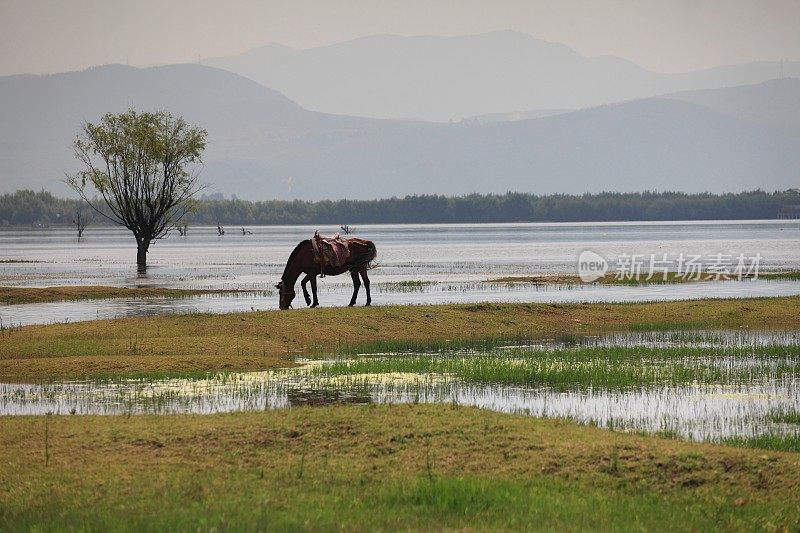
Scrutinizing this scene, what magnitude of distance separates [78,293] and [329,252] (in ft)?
53.3

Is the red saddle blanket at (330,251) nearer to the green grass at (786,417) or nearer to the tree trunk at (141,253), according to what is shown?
the green grass at (786,417)

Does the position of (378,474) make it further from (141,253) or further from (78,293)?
(141,253)

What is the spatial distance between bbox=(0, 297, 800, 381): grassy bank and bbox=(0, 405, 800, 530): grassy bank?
7.85m

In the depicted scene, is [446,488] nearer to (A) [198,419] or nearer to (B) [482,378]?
(A) [198,419]

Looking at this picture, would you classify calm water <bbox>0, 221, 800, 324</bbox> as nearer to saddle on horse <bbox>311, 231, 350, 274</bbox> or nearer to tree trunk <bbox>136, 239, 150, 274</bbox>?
tree trunk <bbox>136, 239, 150, 274</bbox>

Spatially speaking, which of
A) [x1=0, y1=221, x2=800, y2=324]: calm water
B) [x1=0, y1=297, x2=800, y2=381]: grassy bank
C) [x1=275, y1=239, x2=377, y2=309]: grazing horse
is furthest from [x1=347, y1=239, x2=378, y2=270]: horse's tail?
[x1=0, y1=221, x2=800, y2=324]: calm water

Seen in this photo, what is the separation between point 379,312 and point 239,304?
35.6 feet

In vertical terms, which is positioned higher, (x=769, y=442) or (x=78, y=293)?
(x=769, y=442)

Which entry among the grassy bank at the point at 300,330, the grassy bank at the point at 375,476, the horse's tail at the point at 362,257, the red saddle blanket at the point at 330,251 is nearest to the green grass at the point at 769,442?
the grassy bank at the point at 375,476

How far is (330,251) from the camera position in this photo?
1374 inches

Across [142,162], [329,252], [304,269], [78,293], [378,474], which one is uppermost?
[142,162]

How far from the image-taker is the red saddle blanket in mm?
34750

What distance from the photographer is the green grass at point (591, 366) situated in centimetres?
2220

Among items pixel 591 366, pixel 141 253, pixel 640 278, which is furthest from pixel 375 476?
pixel 141 253
